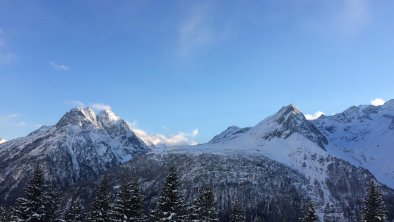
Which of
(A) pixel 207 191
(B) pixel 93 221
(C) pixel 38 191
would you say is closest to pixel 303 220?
(A) pixel 207 191

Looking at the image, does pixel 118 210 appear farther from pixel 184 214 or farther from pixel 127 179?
pixel 184 214

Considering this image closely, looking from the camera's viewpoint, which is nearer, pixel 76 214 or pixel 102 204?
pixel 102 204

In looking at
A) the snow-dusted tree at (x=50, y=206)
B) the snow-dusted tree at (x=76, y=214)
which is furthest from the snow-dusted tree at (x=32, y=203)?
the snow-dusted tree at (x=76, y=214)

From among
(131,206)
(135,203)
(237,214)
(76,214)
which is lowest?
(76,214)

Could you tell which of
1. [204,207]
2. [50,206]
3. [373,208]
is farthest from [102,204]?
[373,208]

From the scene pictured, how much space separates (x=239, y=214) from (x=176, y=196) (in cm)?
2615

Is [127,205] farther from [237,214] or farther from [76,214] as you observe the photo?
[237,214]

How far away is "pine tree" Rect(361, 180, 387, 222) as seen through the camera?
171ft

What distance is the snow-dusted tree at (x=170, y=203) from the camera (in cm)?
4562

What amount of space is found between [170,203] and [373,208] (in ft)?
71.5

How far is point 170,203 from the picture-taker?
45906mm

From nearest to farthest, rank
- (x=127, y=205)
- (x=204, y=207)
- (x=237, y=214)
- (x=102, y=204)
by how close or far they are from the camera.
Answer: (x=127, y=205) → (x=102, y=204) → (x=204, y=207) → (x=237, y=214)

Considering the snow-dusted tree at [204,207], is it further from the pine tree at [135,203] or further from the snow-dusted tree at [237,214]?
the snow-dusted tree at [237,214]

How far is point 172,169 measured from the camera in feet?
154
